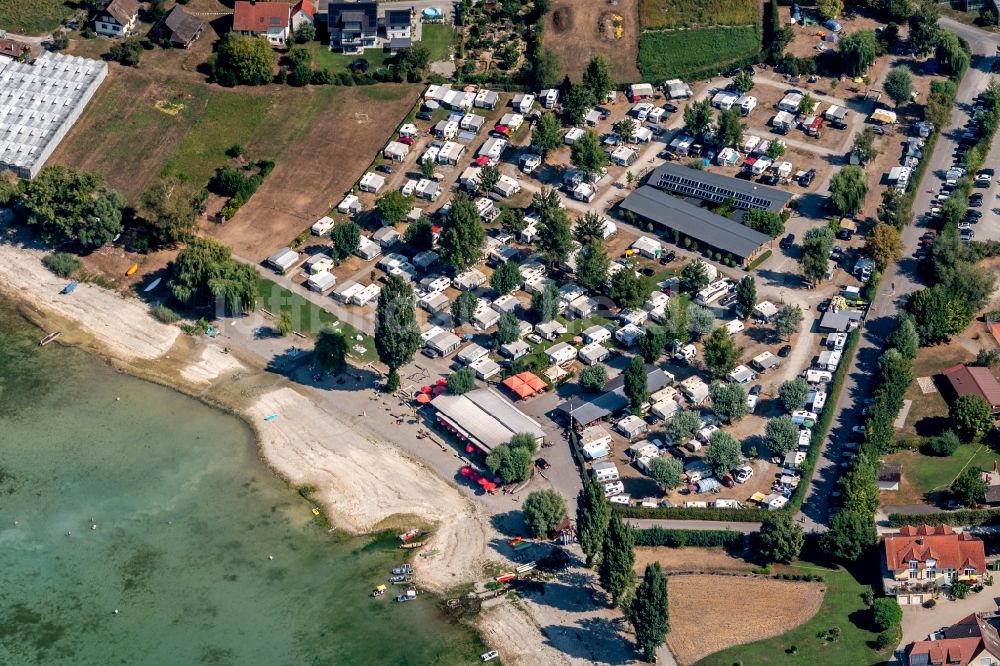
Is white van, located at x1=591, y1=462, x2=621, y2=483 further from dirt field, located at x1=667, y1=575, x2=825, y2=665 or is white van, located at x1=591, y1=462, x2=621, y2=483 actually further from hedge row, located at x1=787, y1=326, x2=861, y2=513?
hedge row, located at x1=787, y1=326, x2=861, y2=513

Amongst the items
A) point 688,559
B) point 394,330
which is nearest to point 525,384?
point 394,330

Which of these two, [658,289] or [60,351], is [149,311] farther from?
[658,289]

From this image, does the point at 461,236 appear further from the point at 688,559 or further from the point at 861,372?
the point at 688,559

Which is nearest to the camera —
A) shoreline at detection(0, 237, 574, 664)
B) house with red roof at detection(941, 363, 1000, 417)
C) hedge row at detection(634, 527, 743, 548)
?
shoreline at detection(0, 237, 574, 664)

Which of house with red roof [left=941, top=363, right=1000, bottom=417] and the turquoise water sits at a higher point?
house with red roof [left=941, top=363, right=1000, bottom=417]

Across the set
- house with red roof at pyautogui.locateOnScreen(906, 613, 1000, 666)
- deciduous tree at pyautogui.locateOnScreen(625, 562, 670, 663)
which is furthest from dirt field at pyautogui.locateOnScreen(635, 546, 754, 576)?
house with red roof at pyautogui.locateOnScreen(906, 613, 1000, 666)

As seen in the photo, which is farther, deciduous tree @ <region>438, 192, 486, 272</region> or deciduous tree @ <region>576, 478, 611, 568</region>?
deciduous tree @ <region>438, 192, 486, 272</region>

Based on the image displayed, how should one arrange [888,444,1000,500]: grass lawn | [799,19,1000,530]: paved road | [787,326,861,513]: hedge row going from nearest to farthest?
[787,326,861,513]: hedge row, [799,19,1000,530]: paved road, [888,444,1000,500]: grass lawn
